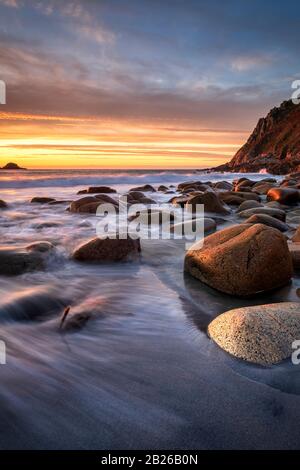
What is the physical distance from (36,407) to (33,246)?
3216mm

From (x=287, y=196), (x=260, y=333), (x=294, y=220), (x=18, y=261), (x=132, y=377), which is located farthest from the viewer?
(x=287, y=196)

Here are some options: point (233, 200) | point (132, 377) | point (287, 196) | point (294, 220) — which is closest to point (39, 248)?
point (132, 377)

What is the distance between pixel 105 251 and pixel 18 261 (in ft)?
3.77

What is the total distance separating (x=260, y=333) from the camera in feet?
7.51

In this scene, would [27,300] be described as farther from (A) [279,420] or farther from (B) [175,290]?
(A) [279,420]

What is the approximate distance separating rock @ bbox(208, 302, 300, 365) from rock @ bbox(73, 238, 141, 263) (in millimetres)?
2415

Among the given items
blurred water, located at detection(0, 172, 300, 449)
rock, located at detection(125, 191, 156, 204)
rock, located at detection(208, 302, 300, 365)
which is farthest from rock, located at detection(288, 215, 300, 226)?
rock, located at detection(125, 191, 156, 204)

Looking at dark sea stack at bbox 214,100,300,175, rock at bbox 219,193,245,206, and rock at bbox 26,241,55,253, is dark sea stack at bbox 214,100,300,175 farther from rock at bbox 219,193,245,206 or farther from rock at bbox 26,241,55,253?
rock at bbox 26,241,55,253

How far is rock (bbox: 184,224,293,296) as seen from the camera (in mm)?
3428

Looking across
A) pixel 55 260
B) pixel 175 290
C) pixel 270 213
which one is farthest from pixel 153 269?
pixel 270 213

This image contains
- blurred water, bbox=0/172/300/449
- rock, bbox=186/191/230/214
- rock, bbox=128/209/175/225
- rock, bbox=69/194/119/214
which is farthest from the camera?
rock, bbox=69/194/119/214

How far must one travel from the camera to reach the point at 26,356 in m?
2.34

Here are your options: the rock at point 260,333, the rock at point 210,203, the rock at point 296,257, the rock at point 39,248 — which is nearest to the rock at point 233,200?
the rock at point 210,203

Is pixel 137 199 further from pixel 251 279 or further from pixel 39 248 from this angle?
pixel 251 279
